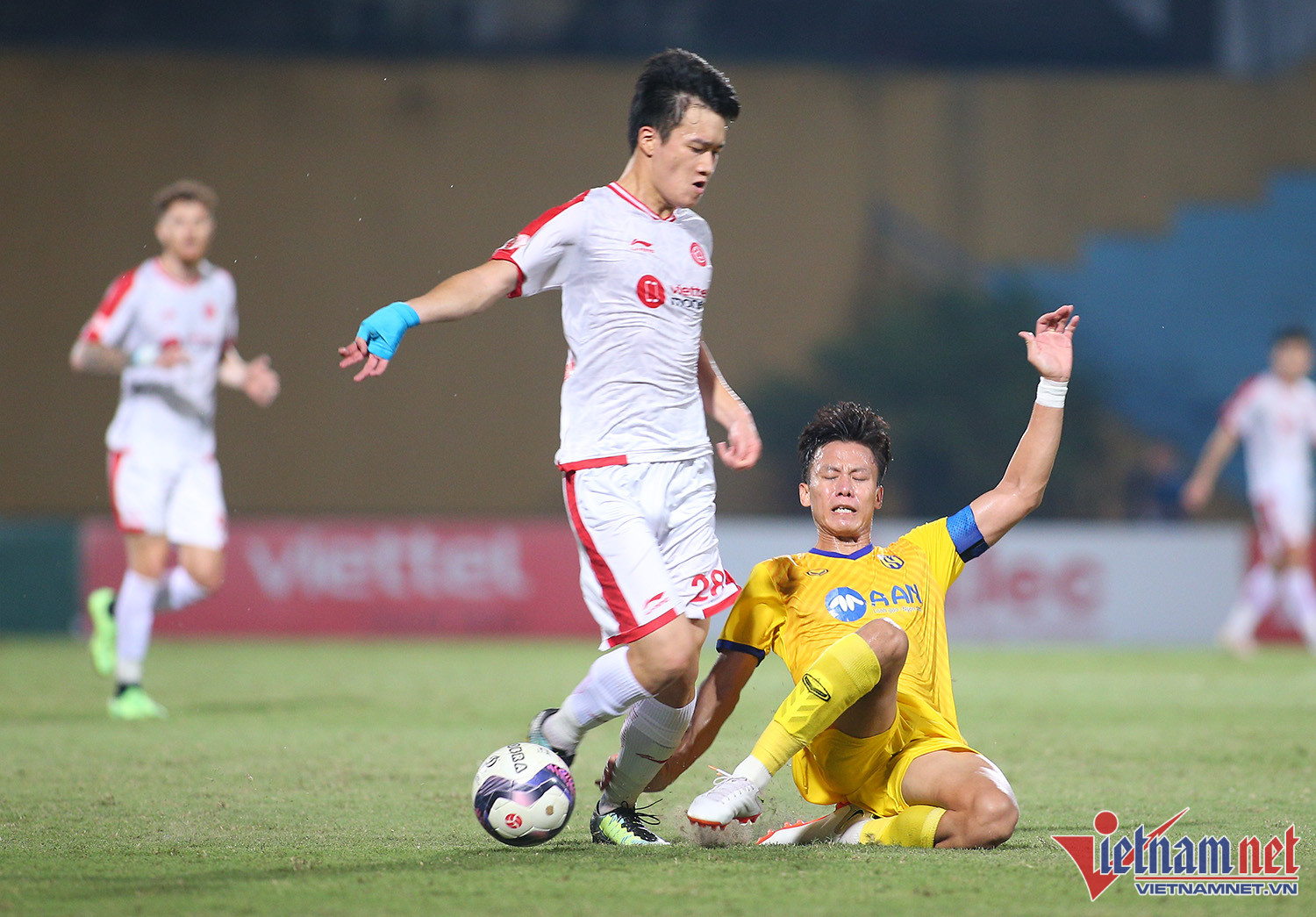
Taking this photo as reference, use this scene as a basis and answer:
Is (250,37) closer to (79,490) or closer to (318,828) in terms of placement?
(79,490)

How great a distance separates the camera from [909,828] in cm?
379

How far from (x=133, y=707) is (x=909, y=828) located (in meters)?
4.50

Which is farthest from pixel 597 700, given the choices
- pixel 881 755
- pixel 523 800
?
pixel 881 755

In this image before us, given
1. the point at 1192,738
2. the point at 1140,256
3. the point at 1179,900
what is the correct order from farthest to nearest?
the point at 1140,256 < the point at 1192,738 < the point at 1179,900

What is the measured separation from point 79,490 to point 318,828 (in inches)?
617

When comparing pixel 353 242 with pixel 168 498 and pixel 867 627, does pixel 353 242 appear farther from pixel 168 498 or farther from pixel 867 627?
pixel 867 627

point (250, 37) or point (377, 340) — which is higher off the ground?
point (250, 37)

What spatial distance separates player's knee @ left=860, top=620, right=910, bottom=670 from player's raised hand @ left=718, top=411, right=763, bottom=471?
2.51ft

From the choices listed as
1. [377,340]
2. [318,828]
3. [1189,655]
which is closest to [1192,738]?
[318,828]

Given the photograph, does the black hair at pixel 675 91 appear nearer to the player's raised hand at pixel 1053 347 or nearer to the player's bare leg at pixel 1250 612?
the player's raised hand at pixel 1053 347

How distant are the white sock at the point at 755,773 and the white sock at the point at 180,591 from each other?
4.44 metres

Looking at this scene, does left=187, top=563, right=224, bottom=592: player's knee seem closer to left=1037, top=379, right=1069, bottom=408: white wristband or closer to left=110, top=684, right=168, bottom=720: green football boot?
left=110, top=684, right=168, bottom=720: green football boot

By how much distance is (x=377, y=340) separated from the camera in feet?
11.6

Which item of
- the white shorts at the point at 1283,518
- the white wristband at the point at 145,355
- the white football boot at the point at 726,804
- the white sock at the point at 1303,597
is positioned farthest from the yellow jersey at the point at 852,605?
the white shorts at the point at 1283,518
